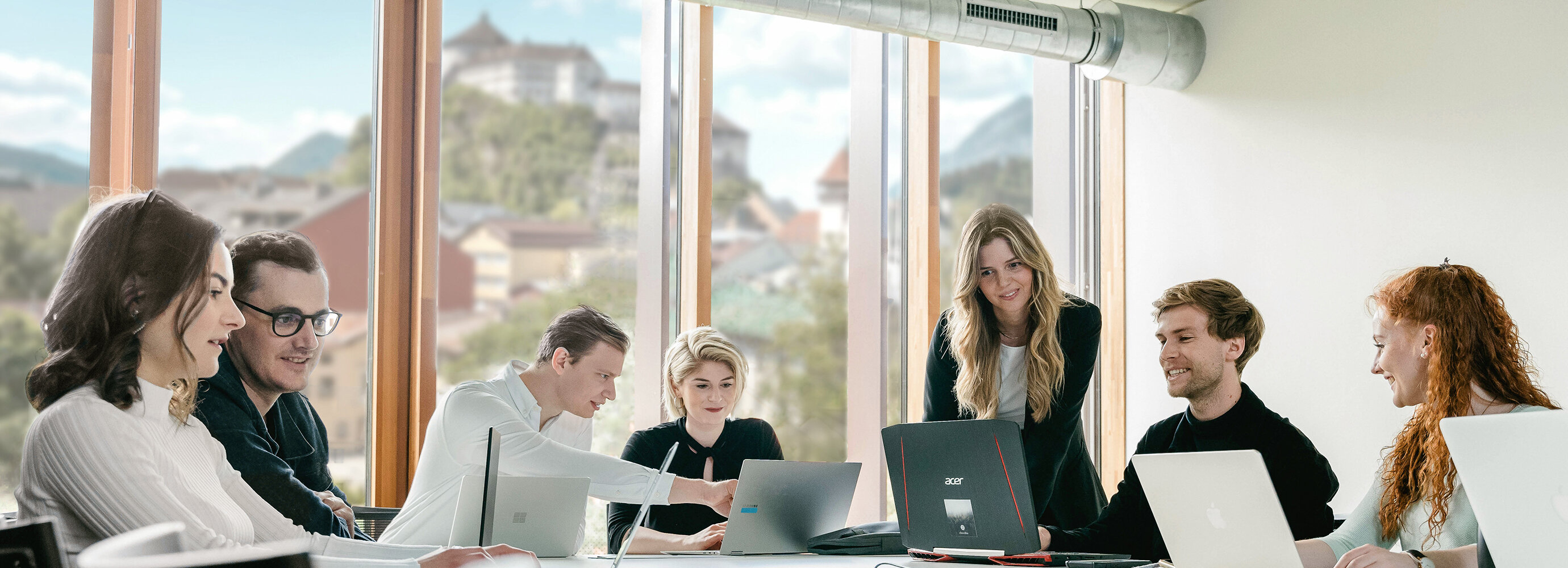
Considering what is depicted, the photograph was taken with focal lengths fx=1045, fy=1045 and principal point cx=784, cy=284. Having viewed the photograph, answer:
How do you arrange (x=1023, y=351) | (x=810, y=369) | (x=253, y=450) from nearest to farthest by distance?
(x=253, y=450) → (x=1023, y=351) → (x=810, y=369)

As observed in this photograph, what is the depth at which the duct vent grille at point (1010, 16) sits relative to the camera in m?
4.31

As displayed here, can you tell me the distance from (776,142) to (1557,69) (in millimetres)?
4348

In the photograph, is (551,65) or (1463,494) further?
(551,65)

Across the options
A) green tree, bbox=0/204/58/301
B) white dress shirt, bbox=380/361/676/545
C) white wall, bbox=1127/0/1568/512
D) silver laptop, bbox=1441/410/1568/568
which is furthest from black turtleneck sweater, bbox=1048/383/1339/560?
green tree, bbox=0/204/58/301

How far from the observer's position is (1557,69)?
3393 millimetres

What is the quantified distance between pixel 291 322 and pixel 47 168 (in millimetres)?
1948

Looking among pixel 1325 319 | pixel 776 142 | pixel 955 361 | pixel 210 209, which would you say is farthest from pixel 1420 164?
pixel 210 209

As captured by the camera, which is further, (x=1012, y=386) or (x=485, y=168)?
(x=485, y=168)

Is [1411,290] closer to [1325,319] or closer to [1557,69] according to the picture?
[1557,69]

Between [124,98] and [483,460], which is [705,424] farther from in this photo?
[124,98]

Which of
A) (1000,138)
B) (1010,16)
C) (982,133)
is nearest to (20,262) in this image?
(1010,16)

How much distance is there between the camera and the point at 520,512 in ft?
8.02

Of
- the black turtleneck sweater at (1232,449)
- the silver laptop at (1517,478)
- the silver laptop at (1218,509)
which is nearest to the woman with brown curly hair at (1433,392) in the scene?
the black turtleneck sweater at (1232,449)

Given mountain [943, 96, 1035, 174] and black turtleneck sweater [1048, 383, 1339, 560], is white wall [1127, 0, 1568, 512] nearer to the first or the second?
mountain [943, 96, 1035, 174]
